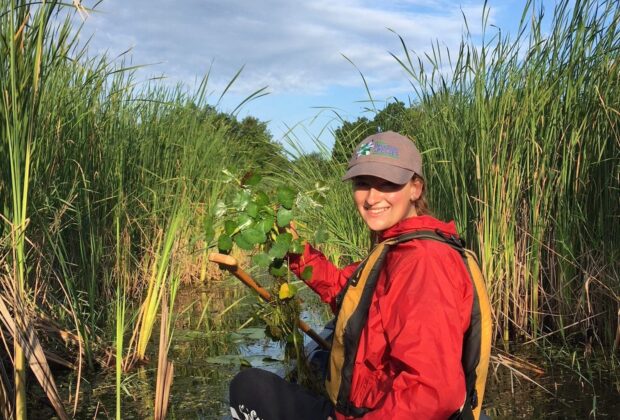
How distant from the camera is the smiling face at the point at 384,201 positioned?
193 cm

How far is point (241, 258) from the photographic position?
7656mm

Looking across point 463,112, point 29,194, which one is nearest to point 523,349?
point 463,112

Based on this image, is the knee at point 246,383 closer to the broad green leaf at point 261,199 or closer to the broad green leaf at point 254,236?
the broad green leaf at point 254,236

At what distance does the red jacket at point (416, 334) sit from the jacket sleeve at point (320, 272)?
25.5 inches

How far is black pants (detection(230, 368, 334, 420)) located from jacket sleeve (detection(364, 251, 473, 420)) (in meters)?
0.49

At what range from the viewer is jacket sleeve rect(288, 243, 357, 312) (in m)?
2.41

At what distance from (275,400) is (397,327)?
2.27ft

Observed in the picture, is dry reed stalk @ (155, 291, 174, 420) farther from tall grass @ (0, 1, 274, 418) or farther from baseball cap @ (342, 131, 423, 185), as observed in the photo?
baseball cap @ (342, 131, 423, 185)

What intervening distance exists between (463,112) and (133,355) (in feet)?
8.41

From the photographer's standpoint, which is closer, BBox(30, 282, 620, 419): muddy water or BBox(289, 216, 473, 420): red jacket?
BBox(289, 216, 473, 420): red jacket

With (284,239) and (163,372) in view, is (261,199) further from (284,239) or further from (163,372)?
(163,372)

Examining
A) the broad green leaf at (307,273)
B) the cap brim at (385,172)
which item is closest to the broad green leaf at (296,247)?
the broad green leaf at (307,273)

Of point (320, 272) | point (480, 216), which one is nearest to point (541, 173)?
point (480, 216)

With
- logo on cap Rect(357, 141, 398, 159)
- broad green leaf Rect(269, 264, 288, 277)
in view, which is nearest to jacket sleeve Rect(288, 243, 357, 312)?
broad green leaf Rect(269, 264, 288, 277)
